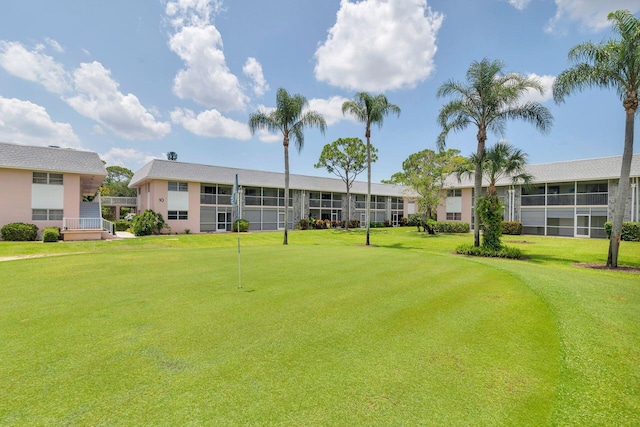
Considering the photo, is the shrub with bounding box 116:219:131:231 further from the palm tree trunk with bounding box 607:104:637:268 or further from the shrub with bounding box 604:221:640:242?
the shrub with bounding box 604:221:640:242

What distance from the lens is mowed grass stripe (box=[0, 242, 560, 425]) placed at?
3250mm

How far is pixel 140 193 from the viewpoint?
36.6 meters

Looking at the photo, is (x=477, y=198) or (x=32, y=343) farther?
(x=477, y=198)

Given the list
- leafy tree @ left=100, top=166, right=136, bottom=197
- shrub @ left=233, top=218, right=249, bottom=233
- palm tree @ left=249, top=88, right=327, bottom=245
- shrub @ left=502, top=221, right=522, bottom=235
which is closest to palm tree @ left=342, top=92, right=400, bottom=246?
palm tree @ left=249, top=88, right=327, bottom=245

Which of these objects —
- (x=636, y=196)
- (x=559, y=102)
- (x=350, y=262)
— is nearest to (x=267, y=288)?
(x=350, y=262)

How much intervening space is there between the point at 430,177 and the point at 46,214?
34737 millimetres

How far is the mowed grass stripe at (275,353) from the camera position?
3.25 meters

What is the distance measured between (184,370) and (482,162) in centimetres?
1860

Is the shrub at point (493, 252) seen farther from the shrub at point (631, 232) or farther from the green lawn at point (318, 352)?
the shrub at point (631, 232)

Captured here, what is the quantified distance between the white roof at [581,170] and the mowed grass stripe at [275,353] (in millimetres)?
28540

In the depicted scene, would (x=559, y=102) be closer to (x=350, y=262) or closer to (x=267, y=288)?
(x=350, y=262)

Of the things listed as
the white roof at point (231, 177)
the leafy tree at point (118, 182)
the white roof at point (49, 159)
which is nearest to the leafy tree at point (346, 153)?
the white roof at point (231, 177)

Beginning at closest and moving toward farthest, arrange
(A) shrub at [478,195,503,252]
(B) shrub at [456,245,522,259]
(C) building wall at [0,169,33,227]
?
(B) shrub at [456,245,522,259]
(A) shrub at [478,195,503,252]
(C) building wall at [0,169,33,227]

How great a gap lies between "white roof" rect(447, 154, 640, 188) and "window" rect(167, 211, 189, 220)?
115 ft
